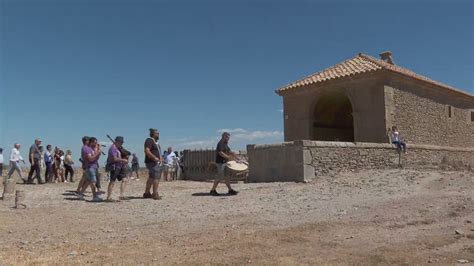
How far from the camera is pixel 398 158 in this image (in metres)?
17.2

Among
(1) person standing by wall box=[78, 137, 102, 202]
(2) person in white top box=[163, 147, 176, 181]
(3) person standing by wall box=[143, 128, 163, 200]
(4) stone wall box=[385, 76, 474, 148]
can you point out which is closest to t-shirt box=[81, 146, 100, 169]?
(1) person standing by wall box=[78, 137, 102, 202]

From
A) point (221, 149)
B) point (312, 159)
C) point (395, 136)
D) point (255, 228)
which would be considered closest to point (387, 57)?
point (395, 136)

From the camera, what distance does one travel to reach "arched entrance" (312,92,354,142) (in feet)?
74.3

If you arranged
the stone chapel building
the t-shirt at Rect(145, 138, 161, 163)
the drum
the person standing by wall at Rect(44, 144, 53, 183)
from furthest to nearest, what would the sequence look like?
the stone chapel building < the person standing by wall at Rect(44, 144, 53, 183) < the drum < the t-shirt at Rect(145, 138, 161, 163)

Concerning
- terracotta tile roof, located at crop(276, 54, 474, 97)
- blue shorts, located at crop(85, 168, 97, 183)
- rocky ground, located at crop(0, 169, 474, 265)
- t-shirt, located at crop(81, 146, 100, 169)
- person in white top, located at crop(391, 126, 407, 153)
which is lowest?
rocky ground, located at crop(0, 169, 474, 265)

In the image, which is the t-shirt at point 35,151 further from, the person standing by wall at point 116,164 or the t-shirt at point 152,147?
the t-shirt at point 152,147

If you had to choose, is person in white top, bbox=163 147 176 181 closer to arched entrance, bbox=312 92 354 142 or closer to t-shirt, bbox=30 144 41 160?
t-shirt, bbox=30 144 41 160

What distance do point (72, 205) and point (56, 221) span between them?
80.8 inches

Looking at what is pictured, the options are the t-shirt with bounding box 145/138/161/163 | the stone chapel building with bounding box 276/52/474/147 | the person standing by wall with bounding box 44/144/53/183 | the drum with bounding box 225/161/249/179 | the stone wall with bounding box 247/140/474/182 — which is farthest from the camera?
the stone chapel building with bounding box 276/52/474/147

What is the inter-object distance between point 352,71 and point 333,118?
5.67 m

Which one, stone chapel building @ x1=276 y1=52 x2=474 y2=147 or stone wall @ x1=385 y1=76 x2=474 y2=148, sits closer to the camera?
stone chapel building @ x1=276 y1=52 x2=474 y2=147

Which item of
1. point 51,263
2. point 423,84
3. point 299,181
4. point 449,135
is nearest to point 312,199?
point 299,181

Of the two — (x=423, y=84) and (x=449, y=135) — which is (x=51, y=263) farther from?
(x=449, y=135)

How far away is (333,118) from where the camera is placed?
24.5 m
